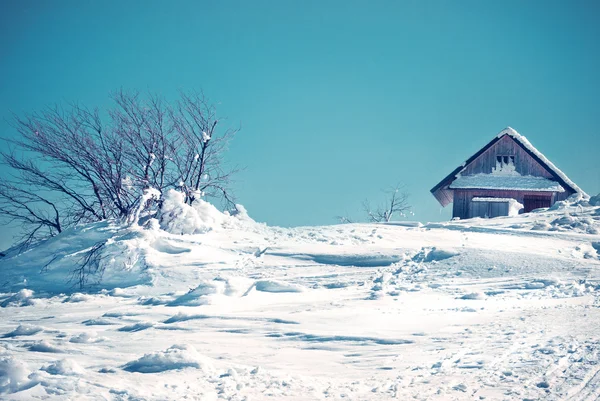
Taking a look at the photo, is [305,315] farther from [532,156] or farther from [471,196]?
[532,156]

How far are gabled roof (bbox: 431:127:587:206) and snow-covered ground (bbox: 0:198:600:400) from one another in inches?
438

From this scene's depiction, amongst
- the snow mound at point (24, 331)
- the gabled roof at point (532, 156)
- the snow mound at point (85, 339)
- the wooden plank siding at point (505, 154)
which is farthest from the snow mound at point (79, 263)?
the wooden plank siding at point (505, 154)

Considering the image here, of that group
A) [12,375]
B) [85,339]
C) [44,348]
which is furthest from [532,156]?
[12,375]

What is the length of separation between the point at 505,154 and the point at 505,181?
1367mm

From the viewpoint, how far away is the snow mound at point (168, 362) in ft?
12.8

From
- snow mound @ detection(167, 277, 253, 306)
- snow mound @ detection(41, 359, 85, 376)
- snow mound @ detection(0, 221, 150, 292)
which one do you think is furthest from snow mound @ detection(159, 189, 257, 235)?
snow mound @ detection(41, 359, 85, 376)

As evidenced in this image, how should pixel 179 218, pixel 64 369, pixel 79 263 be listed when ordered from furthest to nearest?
pixel 179 218 < pixel 79 263 < pixel 64 369

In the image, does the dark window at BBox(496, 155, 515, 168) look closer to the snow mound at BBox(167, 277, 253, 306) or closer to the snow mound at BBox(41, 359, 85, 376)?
the snow mound at BBox(167, 277, 253, 306)

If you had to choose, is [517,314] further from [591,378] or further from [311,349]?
[311,349]

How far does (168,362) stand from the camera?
3939mm

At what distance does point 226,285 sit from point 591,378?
492 cm

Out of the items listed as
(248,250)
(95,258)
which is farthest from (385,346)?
(95,258)

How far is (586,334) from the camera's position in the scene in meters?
4.60

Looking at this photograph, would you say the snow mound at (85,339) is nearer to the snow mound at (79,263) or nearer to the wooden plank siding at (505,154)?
the snow mound at (79,263)
